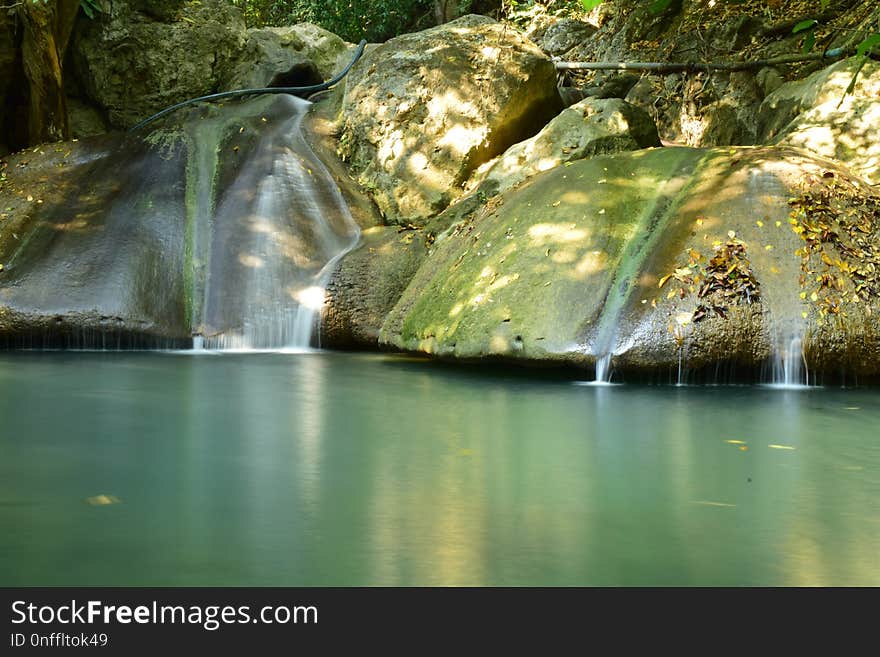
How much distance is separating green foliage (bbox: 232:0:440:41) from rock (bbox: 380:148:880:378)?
46.1ft

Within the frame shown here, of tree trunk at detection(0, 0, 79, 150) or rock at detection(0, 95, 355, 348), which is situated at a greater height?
tree trunk at detection(0, 0, 79, 150)

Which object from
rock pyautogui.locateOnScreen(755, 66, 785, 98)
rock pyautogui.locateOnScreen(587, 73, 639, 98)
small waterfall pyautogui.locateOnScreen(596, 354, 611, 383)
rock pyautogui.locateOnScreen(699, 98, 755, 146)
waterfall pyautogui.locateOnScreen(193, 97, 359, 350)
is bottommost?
small waterfall pyautogui.locateOnScreen(596, 354, 611, 383)

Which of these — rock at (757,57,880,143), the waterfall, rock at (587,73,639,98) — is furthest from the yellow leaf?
rock at (587,73,639,98)

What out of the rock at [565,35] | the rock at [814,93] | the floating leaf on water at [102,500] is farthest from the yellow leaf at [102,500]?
the rock at [565,35]

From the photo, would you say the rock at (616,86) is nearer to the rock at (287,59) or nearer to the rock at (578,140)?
the rock at (287,59)

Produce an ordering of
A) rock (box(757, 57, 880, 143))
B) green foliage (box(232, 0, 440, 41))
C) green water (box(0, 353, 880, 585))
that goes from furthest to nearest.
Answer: green foliage (box(232, 0, 440, 41)), rock (box(757, 57, 880, 143)), green water (box(0, 353, 880, 585))

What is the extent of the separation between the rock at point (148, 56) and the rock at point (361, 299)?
5.54 metres

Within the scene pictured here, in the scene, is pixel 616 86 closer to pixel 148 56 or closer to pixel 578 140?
pixel 578 140

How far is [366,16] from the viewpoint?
74.5ft

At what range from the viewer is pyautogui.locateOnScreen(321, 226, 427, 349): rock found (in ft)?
34.8

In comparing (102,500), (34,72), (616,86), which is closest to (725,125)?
(616,86)

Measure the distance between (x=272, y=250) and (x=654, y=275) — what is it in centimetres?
497

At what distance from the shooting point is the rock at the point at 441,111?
12148 millimetres

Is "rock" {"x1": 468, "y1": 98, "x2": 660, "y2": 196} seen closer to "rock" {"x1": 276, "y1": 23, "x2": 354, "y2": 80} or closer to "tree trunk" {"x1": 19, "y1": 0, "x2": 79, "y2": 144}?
"rock" {"x1": 276, "y1": 23, "x2": 354, "y2": 80}
